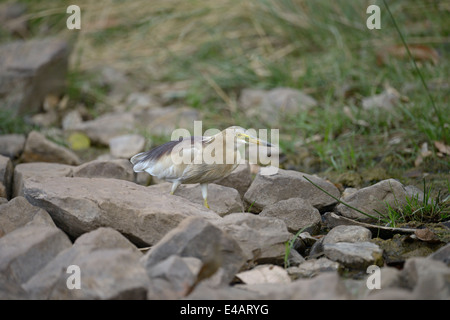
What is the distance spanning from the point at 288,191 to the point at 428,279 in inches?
51.7

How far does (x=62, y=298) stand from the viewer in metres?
2.25

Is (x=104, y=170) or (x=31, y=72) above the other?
(x=31, y=72)

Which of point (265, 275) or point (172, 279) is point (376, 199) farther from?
point (172, 279)

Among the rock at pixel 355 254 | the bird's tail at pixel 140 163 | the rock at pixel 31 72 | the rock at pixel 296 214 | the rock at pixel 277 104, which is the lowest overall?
A: the rock at pixel 355 254

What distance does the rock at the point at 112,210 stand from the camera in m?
2.71

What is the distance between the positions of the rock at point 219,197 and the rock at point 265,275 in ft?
2.33

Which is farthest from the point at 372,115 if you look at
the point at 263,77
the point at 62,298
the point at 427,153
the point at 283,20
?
the point at 62,298

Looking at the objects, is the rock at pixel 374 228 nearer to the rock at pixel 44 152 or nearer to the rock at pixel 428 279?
the rock at pixel 428 279

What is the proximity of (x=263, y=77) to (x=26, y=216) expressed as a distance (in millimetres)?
3425

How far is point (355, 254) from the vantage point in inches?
102

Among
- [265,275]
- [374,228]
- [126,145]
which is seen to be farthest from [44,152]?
[374,228]

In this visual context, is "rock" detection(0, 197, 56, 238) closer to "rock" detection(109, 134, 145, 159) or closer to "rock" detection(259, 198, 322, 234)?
"rock" detection(259, 198, 322, 234)

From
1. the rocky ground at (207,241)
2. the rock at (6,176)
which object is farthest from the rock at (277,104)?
the rock at (6,176)

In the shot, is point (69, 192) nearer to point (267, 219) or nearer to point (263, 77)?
point (267, 219)
